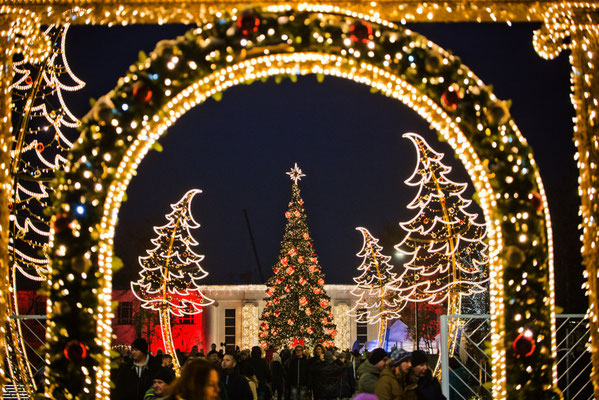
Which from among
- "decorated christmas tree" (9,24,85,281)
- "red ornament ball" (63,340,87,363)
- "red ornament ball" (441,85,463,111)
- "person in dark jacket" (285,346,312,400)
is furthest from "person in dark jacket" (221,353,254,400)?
"person in dark jacket" (285,346,312,400)

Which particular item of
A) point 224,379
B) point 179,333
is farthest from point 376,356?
point 179,333

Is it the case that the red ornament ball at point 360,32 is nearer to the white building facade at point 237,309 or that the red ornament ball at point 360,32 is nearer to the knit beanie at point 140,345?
the knit beanie at point 140,345

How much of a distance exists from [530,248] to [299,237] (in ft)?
82.3

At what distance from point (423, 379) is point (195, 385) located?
3.54 m

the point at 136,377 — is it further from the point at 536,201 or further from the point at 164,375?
the point at 536,201

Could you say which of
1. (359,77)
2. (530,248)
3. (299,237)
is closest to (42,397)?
(359,77)

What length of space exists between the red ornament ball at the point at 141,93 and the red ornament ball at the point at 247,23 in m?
0.93

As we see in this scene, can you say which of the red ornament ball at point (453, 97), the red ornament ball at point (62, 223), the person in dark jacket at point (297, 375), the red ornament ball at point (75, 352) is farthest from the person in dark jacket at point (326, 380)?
the red ornament ball at point (62, 223)

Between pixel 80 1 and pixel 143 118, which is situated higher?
pixel 80 1

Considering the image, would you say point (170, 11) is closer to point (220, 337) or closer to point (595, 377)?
point (595, 377)

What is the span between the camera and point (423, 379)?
7.61 meters

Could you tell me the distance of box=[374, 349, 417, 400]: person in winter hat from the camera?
24.0ft

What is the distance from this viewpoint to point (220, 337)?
1912 inches

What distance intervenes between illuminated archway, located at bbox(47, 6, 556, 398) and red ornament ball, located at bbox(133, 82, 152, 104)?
1 cm
